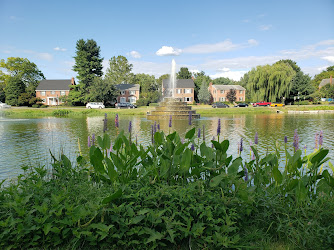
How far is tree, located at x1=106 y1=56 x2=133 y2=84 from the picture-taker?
289ft

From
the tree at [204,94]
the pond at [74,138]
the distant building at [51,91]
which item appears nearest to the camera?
the pond at [74,138]

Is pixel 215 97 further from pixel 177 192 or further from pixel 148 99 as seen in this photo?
Result: pixel 177 192

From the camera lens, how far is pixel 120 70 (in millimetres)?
89125

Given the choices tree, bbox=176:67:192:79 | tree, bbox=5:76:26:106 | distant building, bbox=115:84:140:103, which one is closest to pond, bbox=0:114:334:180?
tree, bbox=5:76:26:106

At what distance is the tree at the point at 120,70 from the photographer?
8806cm

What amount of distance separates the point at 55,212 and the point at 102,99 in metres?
52.2

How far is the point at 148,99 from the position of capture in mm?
59875

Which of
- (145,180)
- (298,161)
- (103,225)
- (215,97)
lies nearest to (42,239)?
(103,225)

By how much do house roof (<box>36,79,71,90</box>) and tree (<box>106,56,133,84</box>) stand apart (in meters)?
18.8

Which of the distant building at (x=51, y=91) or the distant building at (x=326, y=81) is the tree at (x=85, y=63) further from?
the distant building at (x=326, y=81)

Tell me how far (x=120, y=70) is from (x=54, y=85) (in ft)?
82.9

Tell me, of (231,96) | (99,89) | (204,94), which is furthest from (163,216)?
(231,96)

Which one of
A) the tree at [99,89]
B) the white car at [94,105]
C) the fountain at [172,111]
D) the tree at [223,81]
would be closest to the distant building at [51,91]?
the tree at [99,89]

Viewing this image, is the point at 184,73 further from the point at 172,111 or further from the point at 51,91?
the point at 172,111
